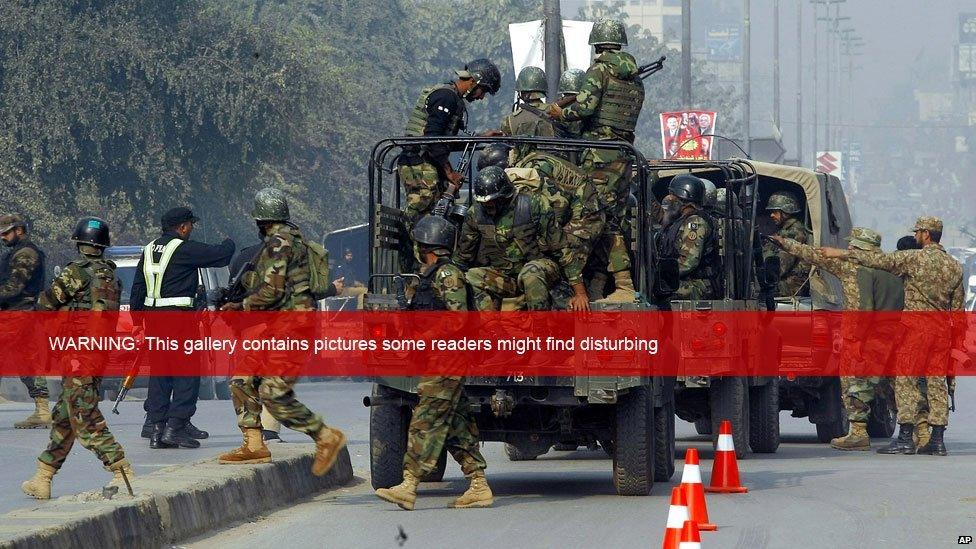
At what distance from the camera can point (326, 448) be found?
11.2 meters

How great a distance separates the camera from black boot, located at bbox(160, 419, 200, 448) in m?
15.1

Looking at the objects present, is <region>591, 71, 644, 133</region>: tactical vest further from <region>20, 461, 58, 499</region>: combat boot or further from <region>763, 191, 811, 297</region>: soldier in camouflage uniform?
<region>763, 191, 811, 297</region>: soldier in camouflage uniform

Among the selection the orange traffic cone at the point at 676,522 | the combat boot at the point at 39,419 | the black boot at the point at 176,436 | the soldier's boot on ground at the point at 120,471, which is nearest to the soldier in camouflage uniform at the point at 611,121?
the soldier's boot on ground at the point at 120,471

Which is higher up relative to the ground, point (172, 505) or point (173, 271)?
point (173, 271)

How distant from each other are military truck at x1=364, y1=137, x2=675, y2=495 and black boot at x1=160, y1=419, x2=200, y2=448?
11.4 ft

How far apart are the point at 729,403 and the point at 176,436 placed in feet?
15.2

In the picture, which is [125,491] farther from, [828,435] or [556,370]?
[828,435]

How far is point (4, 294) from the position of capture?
16594mm

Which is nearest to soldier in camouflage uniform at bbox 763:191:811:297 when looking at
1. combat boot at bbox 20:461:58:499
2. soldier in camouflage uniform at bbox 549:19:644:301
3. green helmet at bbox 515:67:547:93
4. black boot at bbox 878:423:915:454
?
black boot at bbox 878:423:915:454

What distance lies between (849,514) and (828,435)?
6680 millimetres

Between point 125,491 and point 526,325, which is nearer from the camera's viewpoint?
point 125,491

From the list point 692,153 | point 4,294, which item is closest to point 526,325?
point 4,294

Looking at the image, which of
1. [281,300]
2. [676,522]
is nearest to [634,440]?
[281,300]

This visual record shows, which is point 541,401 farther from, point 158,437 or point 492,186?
point 158,437
